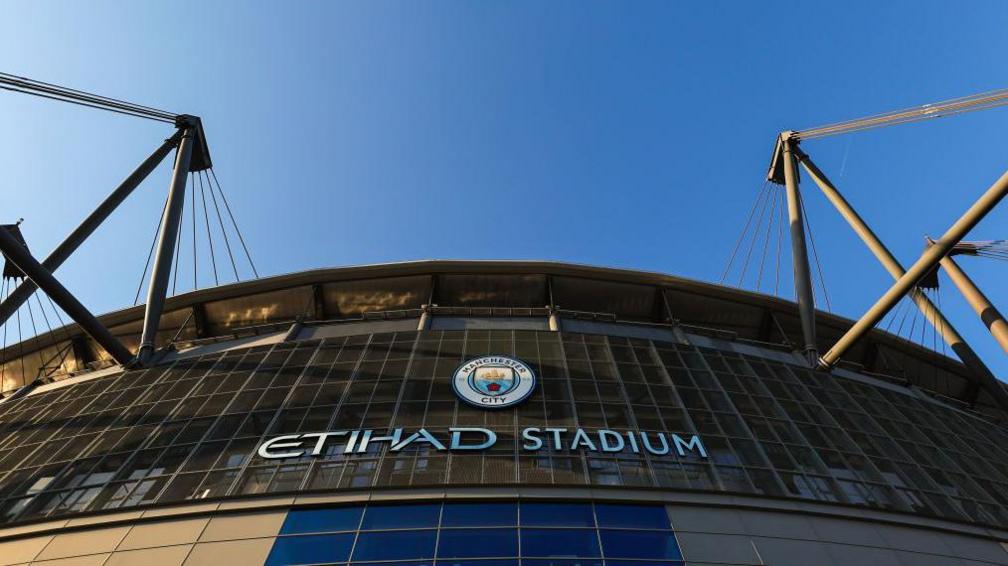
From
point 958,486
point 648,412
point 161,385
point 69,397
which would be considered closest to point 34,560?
point 161,385

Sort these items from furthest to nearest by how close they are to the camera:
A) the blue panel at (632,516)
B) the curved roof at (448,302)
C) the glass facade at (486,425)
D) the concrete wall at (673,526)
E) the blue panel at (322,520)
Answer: the curved roof at (448,302)
the glass facade at (486,425)
the blue panel at (632,516)
the blue panel at (322,520)
the concrete wall at (673,526)

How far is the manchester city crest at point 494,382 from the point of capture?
25422 mm

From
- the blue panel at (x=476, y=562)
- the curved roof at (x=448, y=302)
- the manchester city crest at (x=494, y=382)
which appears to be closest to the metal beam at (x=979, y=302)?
the curved roof at (x=448, y=302)

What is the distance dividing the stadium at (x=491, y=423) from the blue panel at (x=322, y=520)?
81 mm

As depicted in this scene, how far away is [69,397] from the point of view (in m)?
30.5

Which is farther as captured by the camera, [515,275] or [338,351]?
[515,275]

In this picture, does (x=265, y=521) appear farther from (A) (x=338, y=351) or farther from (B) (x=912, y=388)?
(B) (x=912, y=388)

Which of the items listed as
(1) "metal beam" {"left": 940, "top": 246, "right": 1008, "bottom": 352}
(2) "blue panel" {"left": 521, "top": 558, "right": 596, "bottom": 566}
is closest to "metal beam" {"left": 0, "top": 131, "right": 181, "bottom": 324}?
(2) "blue panel" {"left": 521, "top": 558, "right": 596, "bottom": 566}

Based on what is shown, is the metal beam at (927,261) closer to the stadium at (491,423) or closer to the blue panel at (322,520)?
the stadium at (491,423)

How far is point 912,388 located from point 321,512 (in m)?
32.0

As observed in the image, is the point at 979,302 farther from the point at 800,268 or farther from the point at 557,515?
the point at 557,515

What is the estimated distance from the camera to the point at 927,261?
94.0 feet

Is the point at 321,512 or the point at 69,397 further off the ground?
the point at 69,397

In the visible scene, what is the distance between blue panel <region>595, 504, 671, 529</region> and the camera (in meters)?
19.5
